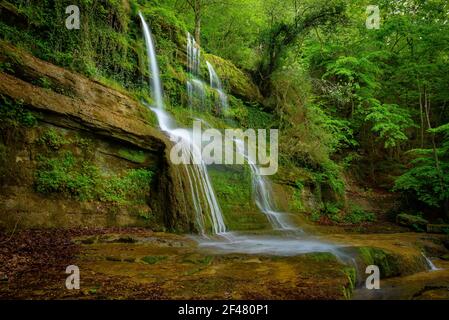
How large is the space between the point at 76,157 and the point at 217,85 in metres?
7.91

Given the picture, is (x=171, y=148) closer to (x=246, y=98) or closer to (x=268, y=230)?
(x=268, y=230)

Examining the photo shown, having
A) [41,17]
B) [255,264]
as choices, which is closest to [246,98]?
[41,17]

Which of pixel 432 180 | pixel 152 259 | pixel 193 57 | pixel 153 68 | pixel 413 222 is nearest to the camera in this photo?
pixel 152 259

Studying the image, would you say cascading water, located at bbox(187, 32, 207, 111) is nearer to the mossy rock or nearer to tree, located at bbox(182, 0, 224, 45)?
tree, located at bbox(182, 0, 224, 45)

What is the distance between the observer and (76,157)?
7812mm

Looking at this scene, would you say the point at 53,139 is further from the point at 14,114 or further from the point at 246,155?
the point at 246,155

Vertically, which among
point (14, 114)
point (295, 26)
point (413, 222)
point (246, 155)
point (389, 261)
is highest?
point (295, 26)

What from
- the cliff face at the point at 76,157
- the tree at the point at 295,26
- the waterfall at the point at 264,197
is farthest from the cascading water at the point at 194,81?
the cliff face at the point at 76,157

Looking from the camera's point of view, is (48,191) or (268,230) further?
(268,230)

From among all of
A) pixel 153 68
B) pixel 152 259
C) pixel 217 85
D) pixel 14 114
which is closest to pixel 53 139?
pixel 14 114

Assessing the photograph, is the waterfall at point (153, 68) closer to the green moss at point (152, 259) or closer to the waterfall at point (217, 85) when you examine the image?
the waterfall at point (217, 85)

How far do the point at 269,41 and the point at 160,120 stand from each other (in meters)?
6.74

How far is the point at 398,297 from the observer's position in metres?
4.64

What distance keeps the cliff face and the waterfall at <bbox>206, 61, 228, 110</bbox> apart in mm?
5237
